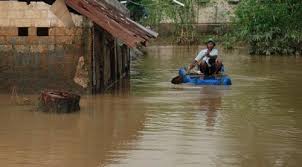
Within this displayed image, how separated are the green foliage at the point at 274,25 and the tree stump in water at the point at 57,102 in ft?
69.9

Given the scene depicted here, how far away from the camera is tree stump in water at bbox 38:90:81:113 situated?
41.9ft

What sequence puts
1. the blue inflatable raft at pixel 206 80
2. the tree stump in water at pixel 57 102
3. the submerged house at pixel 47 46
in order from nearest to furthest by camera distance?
the tree stump in water at pixel 57 102
the submerged house at pixel 47 46
the blue inflatable raft at pixel 206 80

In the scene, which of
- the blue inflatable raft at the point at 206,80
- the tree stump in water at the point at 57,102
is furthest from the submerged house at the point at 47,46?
the blue inflatable raft at the point at 206,80

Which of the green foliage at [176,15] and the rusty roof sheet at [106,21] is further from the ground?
the green foliage at [176,15]

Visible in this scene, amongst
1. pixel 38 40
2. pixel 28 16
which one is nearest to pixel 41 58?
pixel 38 40

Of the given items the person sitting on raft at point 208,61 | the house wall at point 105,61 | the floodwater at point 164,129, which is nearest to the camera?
the floodwater at point 164,129

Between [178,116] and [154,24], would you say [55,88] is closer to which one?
[178,116]

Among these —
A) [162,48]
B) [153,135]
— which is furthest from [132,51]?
[153,135]

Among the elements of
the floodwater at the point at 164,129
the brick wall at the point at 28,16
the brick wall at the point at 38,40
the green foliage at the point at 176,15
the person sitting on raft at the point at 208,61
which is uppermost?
the green foliage at the point at 176,15

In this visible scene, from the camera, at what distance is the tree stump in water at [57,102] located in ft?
41.9

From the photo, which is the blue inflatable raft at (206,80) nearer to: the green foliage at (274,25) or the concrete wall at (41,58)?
the concrete wall at (41,58)

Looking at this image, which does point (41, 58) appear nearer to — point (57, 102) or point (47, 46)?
point (47, 46)

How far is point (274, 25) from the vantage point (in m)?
33.0

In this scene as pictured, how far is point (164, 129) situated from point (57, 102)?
8.39 ft
